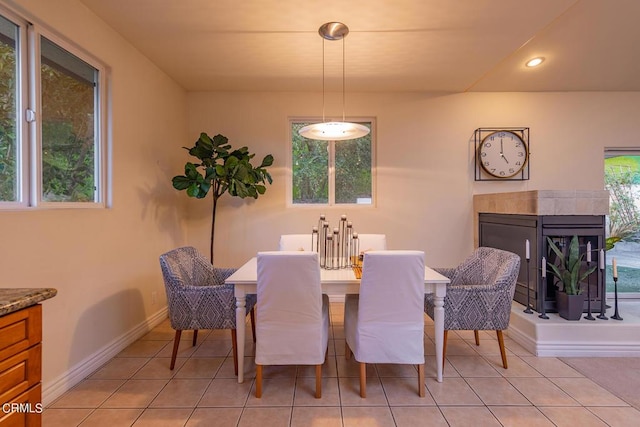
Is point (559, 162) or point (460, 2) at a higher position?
point (460, 2)

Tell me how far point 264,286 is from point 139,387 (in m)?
1.14

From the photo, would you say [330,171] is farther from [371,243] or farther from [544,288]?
[544,288]

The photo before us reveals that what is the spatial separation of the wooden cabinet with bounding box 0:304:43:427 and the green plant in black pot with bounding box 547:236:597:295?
336 cm

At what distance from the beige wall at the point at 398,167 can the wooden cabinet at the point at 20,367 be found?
8.91ft

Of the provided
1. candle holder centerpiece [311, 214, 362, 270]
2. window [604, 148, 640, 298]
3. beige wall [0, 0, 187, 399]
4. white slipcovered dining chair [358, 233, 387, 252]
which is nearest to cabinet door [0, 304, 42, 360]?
beige wall [0, 0, 187, 399]

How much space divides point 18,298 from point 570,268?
348 centimetres

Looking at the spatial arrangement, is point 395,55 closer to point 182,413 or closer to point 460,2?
point 460,2

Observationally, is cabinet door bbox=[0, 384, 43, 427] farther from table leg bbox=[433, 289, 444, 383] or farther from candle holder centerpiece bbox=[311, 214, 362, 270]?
table leg bbox=[433, 289, 444, 383]

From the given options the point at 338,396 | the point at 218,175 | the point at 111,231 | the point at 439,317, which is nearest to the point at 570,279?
the point at 439,317

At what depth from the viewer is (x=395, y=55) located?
2.95 m

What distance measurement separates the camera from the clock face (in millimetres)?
3818

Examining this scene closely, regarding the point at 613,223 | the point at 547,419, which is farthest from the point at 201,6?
the point at 613,223

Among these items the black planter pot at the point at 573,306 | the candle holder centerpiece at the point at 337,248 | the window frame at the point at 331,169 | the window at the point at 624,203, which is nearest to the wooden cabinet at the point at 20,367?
the candle holder centerpiece at the point at 337,248

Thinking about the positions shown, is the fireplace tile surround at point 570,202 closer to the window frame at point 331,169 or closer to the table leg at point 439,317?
the table leg at point 439,317
